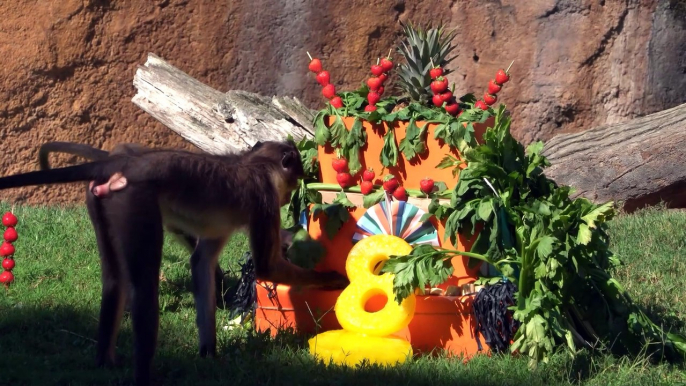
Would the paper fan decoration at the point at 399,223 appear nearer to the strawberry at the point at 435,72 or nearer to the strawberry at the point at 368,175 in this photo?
the strawberry at the point at 368,175

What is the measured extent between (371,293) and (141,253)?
5.25 feet

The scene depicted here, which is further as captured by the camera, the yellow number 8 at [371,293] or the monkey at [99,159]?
the yellow number 8 at [371,293]

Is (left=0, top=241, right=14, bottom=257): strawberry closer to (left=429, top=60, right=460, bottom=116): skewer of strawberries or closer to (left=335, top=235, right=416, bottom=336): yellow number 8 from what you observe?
(left=335, top=235, right=416, bottom=336): yellow number 8

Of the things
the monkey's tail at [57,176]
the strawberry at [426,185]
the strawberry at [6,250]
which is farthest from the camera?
the strawberry at [6,250]

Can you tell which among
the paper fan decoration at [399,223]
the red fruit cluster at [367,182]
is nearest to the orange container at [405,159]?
the red fruit cluster at [367,182]

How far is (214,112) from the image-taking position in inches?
329

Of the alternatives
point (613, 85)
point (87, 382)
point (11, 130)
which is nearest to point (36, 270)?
point (87, 382)

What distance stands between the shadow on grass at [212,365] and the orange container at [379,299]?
8.3 inches

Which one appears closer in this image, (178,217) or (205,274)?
(178,217)

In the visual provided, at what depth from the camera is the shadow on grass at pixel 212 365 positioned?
540 cm

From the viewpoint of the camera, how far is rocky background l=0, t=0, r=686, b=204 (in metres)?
10.5

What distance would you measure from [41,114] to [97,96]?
0.68 metres

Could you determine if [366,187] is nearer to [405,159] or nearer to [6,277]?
[405,159]

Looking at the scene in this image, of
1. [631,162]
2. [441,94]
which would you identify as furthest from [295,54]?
[441,94]
